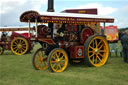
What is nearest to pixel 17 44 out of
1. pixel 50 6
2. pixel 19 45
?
pixel 19 45

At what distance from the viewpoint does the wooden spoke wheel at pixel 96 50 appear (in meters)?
5.96

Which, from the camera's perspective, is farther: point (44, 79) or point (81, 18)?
point (81, 18)

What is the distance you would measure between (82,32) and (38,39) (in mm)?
1722

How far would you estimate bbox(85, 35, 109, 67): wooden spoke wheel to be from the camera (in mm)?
5964

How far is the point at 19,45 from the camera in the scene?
11188 mm

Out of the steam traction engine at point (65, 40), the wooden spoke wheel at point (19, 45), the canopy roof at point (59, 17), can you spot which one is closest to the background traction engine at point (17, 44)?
the wooden spoke wheel at point (19, 45)

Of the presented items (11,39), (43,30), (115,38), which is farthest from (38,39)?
(11,39)

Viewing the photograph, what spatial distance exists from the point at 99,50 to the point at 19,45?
6351mm

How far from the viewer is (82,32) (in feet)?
20.8

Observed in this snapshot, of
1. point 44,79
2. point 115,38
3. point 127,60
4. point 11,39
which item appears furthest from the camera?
point 11,39

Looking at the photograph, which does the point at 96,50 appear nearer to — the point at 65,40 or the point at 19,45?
the point at 65,40

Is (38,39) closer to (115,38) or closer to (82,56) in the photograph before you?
(82,56)

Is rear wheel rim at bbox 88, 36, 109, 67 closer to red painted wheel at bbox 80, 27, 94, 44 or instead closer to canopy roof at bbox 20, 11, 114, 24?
red painted wheel at bbox 80, 27, 94, 44

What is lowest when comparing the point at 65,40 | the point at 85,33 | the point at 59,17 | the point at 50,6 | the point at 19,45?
the point at 19,45
